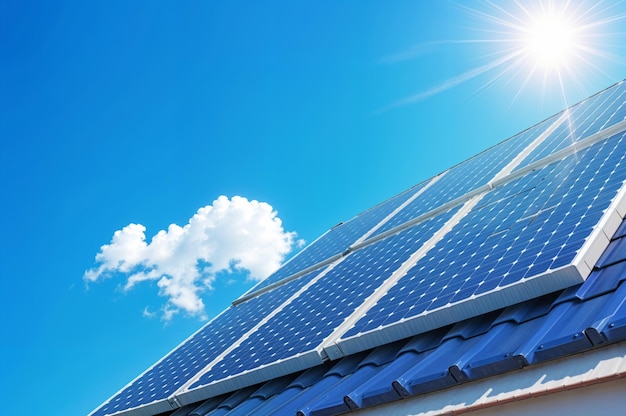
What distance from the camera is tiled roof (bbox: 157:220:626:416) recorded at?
546 centimetres

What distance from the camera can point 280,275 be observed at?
18516 mm

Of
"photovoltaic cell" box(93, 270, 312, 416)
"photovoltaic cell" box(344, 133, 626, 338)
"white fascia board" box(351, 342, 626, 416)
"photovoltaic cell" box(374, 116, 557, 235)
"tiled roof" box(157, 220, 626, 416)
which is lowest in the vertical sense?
"white fascia board" box(351, 342, 626, 416)

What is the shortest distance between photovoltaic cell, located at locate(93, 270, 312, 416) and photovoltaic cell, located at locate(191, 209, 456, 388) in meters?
1.17

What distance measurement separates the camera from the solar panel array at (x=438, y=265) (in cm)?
728

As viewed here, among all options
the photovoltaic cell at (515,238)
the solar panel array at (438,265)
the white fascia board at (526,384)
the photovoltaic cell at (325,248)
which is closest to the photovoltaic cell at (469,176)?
the solar panel array at (438,265)

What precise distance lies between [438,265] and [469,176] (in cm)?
737

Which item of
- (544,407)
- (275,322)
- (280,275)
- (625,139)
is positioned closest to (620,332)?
(544,407)

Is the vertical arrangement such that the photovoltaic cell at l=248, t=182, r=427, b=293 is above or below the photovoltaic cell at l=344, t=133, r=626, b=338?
above

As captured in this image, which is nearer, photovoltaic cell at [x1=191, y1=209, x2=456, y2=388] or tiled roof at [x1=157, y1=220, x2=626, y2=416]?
tiled roof at [x1=157, y1=220, x2=626, y2=416]

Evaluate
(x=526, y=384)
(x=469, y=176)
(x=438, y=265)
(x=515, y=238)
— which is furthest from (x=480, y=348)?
(x=469, y=176)

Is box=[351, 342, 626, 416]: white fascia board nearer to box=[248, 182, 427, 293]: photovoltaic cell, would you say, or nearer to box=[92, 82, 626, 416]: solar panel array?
box=[92, 82, 626, 416]: solar panel array

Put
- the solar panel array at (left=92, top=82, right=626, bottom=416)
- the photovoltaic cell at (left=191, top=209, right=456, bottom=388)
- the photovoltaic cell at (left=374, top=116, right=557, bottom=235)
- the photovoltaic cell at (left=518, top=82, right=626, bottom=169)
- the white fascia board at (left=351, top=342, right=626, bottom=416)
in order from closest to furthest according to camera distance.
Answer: the white fascia board at (left=351, top=342, right=626, bottom=416) < the solar panel array at (left=92, top=82, right=626, bottom=416) < the photovoltaic cell at (left=191, top=209, right=456, bottom=388) < the photovoltaic cell at (left=518, top=82, right=626, bottom=169) < the photovoltaic cell at (left=374, top=116, right=557, bottom=235)

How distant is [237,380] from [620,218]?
631 cm

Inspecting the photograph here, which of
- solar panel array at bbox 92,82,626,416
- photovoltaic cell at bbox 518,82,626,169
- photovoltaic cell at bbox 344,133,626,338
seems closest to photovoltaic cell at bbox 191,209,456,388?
solar panel array at bbox 92,82,626,416
